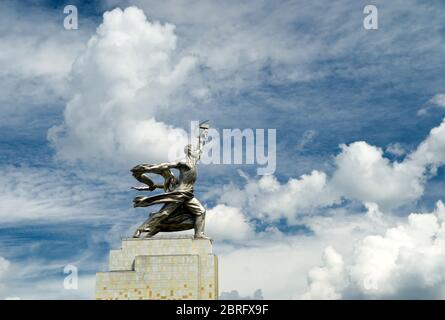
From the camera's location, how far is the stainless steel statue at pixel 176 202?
3503 centimetres

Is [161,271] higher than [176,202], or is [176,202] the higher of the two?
[176,202]

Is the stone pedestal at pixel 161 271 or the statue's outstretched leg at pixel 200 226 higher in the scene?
the statue's outstretched leg at pixel 200 226

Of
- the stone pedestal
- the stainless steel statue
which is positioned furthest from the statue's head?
the stone pedestal

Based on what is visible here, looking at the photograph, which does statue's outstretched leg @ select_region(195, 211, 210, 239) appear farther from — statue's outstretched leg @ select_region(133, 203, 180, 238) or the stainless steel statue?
statue's outstretched leg @ select_region(133, 203, 180, 238)

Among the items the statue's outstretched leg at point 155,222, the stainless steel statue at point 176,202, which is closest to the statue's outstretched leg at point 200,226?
the stainless steel statue at point 176,202

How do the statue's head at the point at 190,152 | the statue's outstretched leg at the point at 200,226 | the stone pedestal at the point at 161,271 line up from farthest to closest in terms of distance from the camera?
1. the statue's head at the point at 190,152
2. the statue's outstretched leg at the point at 200,226
3. the stone pedestal at the point at 161,271

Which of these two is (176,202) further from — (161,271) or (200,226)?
(161,271)

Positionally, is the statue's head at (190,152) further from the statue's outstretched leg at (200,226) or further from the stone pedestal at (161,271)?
the stone pedestal at (161,271)

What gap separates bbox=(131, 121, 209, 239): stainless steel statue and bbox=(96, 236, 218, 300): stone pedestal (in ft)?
3.33

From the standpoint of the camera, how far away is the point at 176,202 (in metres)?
35.0

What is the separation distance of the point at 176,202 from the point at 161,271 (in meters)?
4.02

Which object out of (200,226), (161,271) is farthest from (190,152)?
(161,271)
